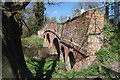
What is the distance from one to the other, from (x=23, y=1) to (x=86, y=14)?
3.56 m

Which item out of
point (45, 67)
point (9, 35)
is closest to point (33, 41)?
point (45, 67)

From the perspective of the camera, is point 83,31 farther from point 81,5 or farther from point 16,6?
point 81,5

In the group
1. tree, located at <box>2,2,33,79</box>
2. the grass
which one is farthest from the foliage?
the grass

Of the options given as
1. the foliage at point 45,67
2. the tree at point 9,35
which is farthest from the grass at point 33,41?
the tree at point 9,35

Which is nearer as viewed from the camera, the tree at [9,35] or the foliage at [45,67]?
the tree at [9,35]

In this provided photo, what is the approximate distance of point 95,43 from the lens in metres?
5.92

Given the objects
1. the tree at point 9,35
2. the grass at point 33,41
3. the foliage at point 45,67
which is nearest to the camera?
the tree at point 9,35

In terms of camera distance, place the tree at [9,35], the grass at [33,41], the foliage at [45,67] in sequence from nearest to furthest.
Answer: the tree at [9,35] < the foliage at [45,67] < the grass at [33,41]

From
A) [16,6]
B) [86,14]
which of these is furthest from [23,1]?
[86,14]

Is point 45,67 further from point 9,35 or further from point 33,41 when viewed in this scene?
point 33,41

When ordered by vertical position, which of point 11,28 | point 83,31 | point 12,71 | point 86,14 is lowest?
point 12,71

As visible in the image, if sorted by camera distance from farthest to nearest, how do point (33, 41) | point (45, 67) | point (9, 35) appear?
point (33, 41)
point (45, 67)
point (9, 35)

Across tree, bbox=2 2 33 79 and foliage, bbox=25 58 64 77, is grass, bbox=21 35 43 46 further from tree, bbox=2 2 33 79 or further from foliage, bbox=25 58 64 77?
tree, bbox=2 2 33 79

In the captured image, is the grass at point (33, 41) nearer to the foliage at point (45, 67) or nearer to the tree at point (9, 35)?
the foliage at point (45, 67)
